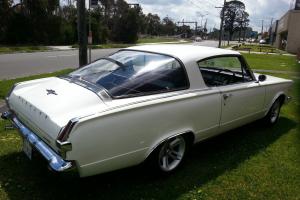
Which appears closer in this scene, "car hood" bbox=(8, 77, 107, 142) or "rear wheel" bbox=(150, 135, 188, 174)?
"car hood" bbox=(8, 77, 107, 142)

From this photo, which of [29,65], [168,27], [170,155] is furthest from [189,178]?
[168,27]

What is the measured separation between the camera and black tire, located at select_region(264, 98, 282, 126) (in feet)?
18.1

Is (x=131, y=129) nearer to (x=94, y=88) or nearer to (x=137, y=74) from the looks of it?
(x=94, y=88)

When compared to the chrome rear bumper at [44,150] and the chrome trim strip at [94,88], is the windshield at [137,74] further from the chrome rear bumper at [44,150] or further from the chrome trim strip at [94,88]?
the chrome rear bumper at [44,150]

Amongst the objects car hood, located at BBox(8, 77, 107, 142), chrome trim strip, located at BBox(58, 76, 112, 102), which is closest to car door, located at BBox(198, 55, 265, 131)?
chrome trim strip, located at BBox(58, 76, 112, 102)

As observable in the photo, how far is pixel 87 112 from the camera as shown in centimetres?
279

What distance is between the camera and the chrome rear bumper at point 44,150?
2.65 metres

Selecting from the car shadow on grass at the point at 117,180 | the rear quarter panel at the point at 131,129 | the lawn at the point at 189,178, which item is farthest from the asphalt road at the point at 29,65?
the rear quarter panel at the point at 131,129

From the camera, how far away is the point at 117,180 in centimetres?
355

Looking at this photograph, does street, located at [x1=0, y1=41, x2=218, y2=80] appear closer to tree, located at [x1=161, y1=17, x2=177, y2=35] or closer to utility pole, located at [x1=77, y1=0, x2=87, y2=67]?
utility pole, located at [x1=77, y1=0, x2=87, y2=67]

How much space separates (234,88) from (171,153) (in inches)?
53.0

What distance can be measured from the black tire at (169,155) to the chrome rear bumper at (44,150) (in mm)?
1010

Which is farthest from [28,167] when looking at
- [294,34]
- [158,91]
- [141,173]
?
[294,34]

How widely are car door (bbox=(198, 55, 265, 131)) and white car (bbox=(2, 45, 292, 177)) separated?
0.02 meters
